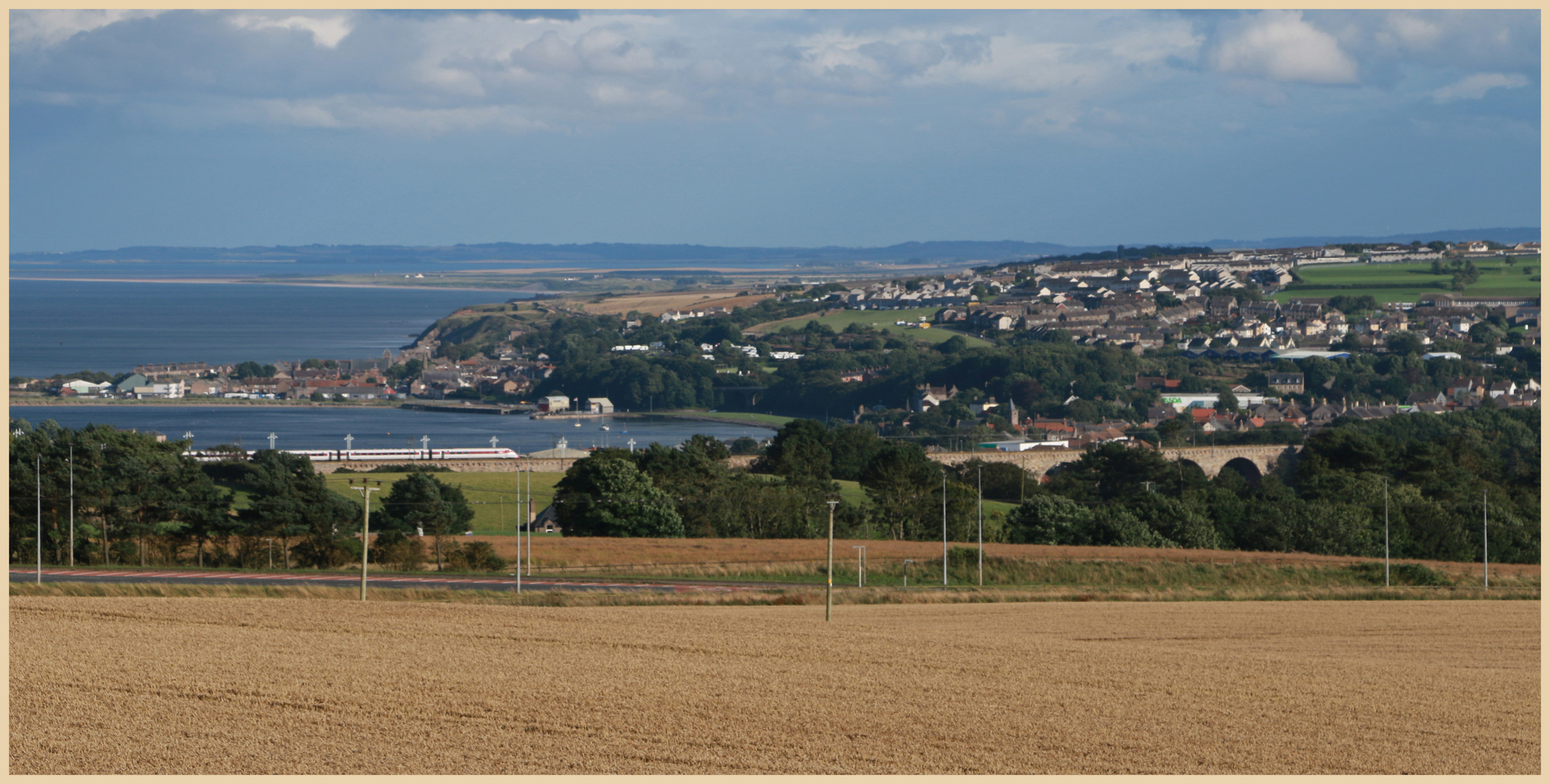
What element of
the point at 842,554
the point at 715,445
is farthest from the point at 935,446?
the point at 842,554

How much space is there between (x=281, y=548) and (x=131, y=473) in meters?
3.11

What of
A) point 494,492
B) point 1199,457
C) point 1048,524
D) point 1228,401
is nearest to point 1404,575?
point 1048,524

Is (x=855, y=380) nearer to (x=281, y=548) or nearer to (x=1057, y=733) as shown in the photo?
(x=281, y=548)

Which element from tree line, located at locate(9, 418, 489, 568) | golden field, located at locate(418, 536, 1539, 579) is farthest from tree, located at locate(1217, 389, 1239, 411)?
tree line, located at locate(9, 418, 489, 568)

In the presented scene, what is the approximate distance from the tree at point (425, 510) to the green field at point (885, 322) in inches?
4079

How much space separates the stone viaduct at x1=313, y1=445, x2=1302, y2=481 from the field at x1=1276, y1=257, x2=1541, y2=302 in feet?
278

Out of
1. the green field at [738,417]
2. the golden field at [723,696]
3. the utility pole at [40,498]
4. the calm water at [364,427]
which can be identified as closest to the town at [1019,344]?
the green field at [738,417]

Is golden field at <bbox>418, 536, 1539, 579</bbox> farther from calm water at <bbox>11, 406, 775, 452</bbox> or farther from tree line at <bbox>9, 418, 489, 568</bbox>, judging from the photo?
calm water at <bbox>11, 406, 775, 452</bbox>

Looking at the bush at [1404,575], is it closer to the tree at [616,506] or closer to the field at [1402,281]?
the tree at [616,506]

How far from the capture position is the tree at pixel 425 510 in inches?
1238

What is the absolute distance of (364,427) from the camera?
93.9 metres

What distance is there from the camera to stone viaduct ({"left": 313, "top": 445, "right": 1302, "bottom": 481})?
5931 cm

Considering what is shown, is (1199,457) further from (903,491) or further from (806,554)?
(806,554)

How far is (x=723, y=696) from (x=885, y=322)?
466ft
